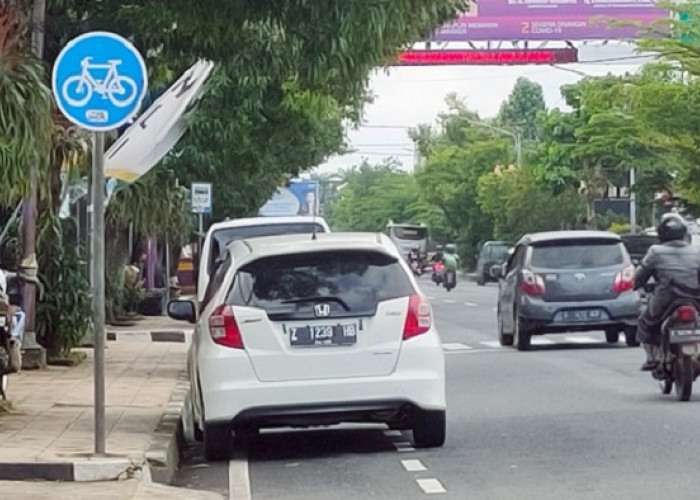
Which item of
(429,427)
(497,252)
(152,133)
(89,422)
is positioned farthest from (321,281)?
(497,252)

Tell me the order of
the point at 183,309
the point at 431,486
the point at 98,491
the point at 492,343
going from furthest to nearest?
the point at 492,343
the point at 183,309
the point at 431,486
the point at 98,491

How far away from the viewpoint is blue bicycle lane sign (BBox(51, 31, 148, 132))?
1119 centimetres

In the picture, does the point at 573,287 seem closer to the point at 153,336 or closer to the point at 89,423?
the point at 153,336

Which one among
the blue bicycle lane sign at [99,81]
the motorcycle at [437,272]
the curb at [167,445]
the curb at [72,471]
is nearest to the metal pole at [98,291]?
the blue bicycle lane sign at [99,81]

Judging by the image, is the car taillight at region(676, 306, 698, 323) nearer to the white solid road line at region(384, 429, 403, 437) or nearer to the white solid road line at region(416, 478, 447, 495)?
the white solid road line at region(384, 429, 403, 437)

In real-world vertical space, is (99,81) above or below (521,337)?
above

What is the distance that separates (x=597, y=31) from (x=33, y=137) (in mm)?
39942

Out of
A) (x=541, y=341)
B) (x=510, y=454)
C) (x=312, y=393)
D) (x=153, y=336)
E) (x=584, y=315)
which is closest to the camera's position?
(x=312, y=393)

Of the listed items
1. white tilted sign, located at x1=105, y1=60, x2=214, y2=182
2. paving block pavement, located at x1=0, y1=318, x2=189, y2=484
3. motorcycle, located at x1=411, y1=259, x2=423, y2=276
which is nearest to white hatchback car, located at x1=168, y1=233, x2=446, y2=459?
paving block pavement, located at x1=0, y1=318, x2=189, y2=484

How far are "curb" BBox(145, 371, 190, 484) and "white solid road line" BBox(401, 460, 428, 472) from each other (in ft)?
5.60

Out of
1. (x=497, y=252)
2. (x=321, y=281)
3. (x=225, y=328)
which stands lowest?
(x=497, y=252)

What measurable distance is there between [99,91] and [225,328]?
2.05 m

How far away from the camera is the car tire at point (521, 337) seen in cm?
2419

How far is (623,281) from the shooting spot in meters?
23.8
